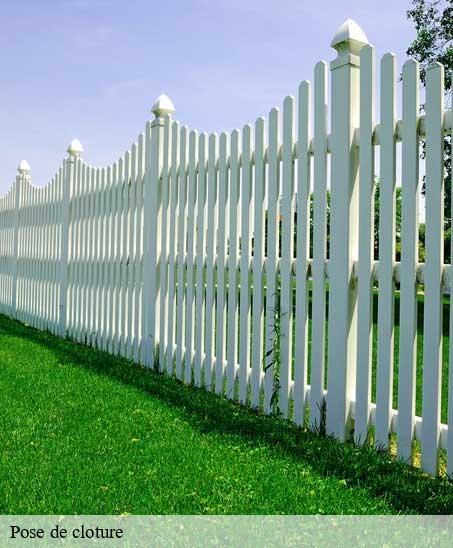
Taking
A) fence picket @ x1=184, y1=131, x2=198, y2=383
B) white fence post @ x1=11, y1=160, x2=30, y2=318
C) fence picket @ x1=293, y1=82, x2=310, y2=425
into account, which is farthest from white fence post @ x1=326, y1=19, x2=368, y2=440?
white fence post @ x1=11, y1=160, x2=30, y2=318

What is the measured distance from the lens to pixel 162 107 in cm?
647

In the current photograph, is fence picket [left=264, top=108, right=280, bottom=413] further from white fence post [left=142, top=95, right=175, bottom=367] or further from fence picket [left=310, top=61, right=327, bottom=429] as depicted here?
white fence post [left=142, top=95, right=175, bottom=367]

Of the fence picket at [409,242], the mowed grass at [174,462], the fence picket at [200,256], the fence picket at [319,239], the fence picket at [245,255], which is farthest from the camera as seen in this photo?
the fence picket at [200,256]

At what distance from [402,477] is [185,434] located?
1.38 m

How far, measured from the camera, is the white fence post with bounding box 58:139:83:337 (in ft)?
29.0

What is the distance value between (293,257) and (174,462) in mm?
1740

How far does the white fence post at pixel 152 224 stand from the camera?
6.43 metres

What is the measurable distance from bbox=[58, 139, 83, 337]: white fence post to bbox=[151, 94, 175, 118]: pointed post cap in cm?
262

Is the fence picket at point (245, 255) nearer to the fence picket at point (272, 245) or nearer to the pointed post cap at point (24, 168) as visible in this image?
the fence picket at point (272, 245)

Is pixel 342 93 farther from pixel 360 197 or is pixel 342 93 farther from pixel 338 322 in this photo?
pixel 338 322

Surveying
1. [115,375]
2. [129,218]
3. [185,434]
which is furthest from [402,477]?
[129,218]

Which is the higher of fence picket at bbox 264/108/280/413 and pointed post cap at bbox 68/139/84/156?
pointed post cap at bbox 68/139/84/156

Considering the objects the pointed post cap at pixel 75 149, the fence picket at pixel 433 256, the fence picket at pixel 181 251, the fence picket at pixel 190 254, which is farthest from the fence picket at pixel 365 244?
the pointed post cap at pixel 75 149

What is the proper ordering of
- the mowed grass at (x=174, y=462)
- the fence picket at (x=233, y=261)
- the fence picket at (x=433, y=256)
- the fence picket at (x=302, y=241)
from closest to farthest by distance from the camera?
the mowed grass at (x=174, y=462), the fence picket at (x=433, y=256), the fence picket at (x=302, y=241), the fence picket at (x=233, y=261)
